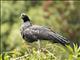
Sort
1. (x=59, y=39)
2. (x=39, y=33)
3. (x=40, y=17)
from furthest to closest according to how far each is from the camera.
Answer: (x=40, y=17)
(x=39, y=33)
(x=59, y=39)

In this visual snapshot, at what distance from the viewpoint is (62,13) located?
76.6 ft

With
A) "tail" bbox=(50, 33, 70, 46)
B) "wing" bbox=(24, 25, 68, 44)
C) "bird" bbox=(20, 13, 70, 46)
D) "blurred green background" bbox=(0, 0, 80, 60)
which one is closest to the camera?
"tail" bbox=(50, 33, 70, 46)

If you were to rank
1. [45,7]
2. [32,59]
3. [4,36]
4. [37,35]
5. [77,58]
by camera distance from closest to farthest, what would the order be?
1. [77,58]
2. [32,59]
3. [37,35]
4. [4,36]
5. [45,7]

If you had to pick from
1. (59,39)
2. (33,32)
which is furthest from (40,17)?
(59,39)

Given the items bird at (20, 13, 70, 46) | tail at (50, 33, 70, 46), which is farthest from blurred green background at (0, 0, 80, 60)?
tail at (50, 33, 70, 46)

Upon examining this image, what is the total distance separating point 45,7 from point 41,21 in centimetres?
129

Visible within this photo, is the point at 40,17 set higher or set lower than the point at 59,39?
lower

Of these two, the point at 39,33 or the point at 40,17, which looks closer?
the point at 39,33

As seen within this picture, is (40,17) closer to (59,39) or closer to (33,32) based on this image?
(33,32)

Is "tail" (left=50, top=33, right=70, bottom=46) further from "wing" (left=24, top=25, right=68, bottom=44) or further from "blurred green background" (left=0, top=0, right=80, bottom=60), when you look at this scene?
"blurred green background" (left=0, top=0, right=80, bottom=60)

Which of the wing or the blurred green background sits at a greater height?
the wing

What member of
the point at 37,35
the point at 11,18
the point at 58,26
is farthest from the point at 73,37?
the point at 37,35

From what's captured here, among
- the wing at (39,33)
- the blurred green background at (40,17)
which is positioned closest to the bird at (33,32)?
the wing at (39,33)

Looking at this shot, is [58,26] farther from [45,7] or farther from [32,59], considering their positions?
[32,59]
